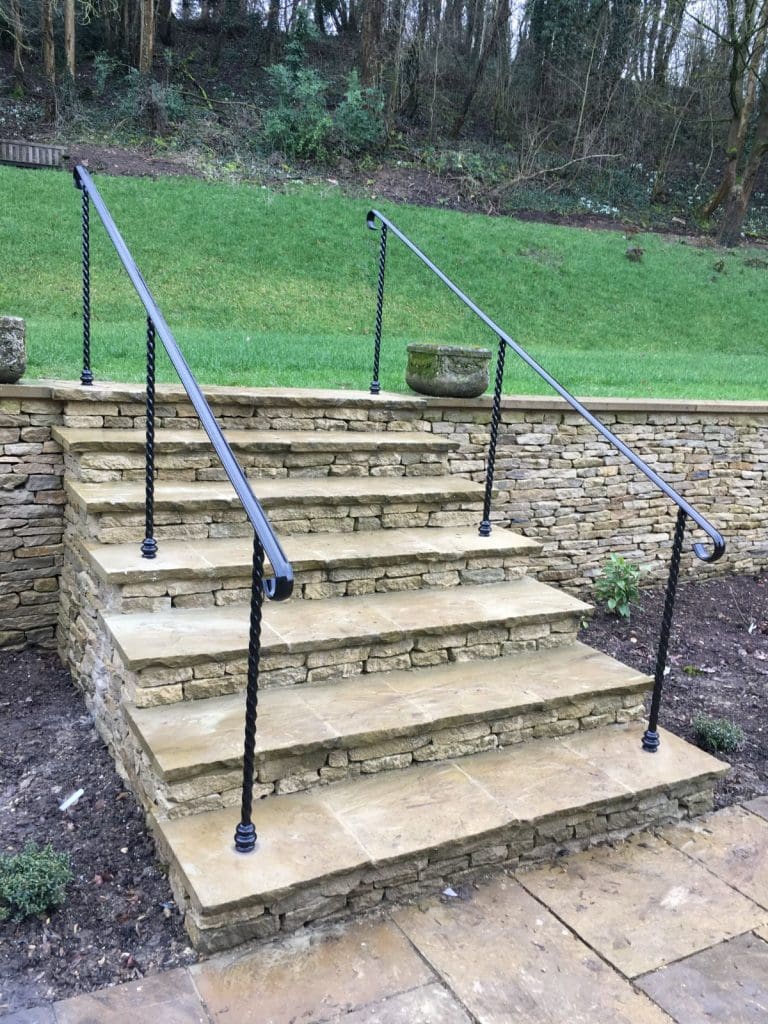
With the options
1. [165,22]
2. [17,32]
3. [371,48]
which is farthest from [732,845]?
[165,22]

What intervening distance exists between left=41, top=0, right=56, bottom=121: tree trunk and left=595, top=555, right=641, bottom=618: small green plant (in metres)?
17.9

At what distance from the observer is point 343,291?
12500 mm

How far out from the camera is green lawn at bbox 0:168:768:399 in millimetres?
7867

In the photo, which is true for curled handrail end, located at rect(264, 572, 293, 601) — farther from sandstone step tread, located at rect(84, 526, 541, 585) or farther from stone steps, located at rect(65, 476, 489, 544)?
stone steps, located at rect(65, 476, 489, 544)

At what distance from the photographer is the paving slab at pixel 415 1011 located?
2.23 m

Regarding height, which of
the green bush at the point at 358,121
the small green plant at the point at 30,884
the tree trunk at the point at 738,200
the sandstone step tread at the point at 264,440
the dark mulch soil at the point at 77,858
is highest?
the green bush at the point at 358,121

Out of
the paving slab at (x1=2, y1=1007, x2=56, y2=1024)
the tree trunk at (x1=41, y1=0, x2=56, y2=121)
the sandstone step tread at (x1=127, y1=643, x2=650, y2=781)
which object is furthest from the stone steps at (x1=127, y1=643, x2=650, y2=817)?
the tree trunk at (x1=41, y1=0, x2=56, y2=121)

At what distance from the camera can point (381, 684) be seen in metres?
3.36

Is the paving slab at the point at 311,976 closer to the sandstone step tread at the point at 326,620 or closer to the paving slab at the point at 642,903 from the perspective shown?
the paving slab at the point at 642,903

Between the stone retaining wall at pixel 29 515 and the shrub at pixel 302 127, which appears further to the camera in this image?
the shrub at pixel 302 127

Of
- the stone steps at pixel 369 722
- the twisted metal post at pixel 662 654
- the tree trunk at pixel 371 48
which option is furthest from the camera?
the tree trunk at pixel 371 48

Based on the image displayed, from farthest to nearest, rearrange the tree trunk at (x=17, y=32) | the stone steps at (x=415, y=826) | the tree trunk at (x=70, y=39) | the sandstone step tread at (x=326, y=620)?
the tree trunk at (x=70, y=39), the tree trunk at (x=17, y=32), the sandstone step tread at (x=326, y=620), the stone steps at (x=415, y=826)

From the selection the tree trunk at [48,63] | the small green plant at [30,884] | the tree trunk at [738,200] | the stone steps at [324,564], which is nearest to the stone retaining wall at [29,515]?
the stone steps at [324,564]

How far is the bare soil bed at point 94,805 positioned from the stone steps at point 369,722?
23cm
